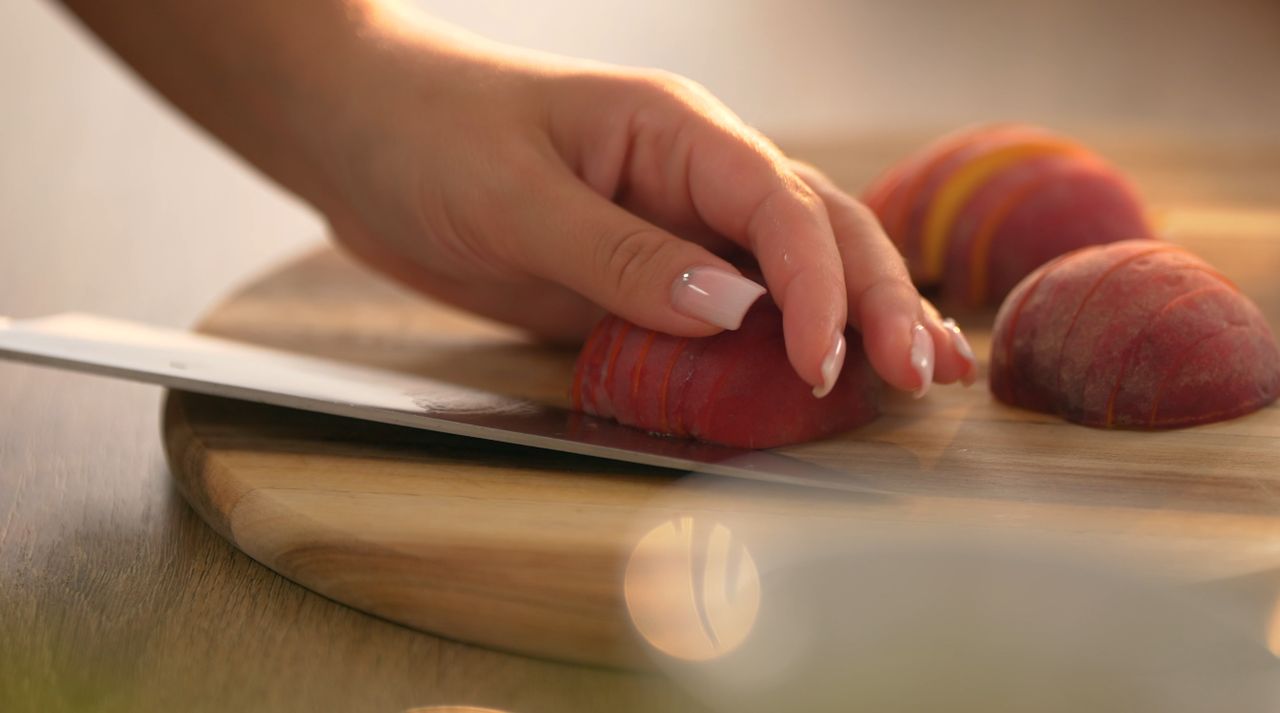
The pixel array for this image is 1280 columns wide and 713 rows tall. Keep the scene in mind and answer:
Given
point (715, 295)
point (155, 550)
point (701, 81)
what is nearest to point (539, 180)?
point (715, 295)

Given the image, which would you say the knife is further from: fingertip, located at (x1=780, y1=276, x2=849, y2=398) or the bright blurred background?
the bright blurred background

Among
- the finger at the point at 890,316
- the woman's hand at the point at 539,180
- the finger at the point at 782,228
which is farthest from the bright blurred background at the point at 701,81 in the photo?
the finger at the point at 890,316

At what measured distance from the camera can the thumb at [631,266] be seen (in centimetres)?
106

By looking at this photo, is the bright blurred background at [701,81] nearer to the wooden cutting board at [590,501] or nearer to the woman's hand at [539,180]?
the woman's hand at [539,180]

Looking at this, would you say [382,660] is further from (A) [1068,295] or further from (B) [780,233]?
(A) [1068,295]

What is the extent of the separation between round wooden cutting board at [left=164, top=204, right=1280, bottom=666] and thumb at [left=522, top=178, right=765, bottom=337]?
13 centimetres

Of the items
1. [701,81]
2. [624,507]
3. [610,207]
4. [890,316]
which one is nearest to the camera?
[624,507]

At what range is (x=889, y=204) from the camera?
62.8 inches

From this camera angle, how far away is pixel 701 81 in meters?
3.39

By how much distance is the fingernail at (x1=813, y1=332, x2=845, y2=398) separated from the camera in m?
1.00

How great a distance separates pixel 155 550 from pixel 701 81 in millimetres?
2603

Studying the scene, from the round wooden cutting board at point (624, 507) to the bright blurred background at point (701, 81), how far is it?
80 centimetres

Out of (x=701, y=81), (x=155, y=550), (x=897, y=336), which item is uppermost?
(x=897, y=336)

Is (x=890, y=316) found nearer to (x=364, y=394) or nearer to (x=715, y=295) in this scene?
(x=715, y=295)
